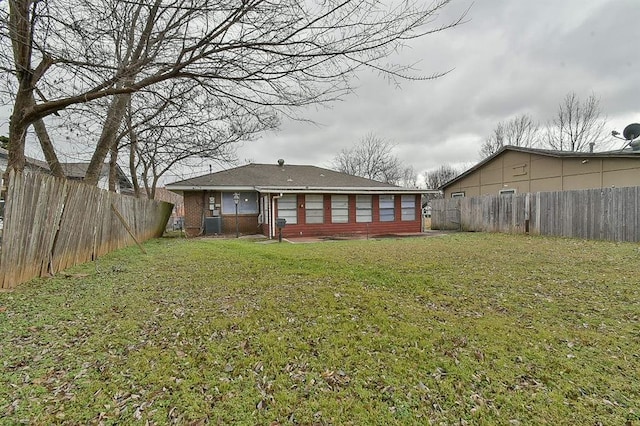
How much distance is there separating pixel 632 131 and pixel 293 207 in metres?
17.7

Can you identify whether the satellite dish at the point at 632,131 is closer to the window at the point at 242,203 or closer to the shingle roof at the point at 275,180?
the shingle roof at the point at 275,180

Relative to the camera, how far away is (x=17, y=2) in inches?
144

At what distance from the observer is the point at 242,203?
16141mm

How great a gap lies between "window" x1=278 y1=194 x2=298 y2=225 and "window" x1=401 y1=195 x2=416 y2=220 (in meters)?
5.94

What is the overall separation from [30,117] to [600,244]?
1413 centimetres

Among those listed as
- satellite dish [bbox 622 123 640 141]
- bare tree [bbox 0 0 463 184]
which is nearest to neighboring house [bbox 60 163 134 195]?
bare tree [bbox 0 0 463 184]

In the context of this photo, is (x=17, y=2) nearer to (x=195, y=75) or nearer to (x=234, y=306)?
(x=195, y=75)

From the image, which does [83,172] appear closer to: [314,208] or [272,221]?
[272,221]

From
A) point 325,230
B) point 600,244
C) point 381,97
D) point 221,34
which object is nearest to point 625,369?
point 381,97

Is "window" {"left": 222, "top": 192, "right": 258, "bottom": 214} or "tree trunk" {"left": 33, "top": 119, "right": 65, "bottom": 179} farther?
"window" {"left": 222, "top": 192, "right": 258, "bottom": 214}

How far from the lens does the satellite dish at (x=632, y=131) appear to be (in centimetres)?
1563

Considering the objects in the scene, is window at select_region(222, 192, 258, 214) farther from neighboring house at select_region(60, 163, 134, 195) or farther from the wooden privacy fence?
the wooden privacy fence

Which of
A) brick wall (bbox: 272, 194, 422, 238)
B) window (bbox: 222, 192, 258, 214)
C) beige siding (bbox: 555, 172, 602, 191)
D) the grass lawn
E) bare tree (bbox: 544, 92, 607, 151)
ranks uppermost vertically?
bare tree (bbox: 544, 92, 607, 151)

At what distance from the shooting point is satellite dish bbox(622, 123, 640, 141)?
615 inches
